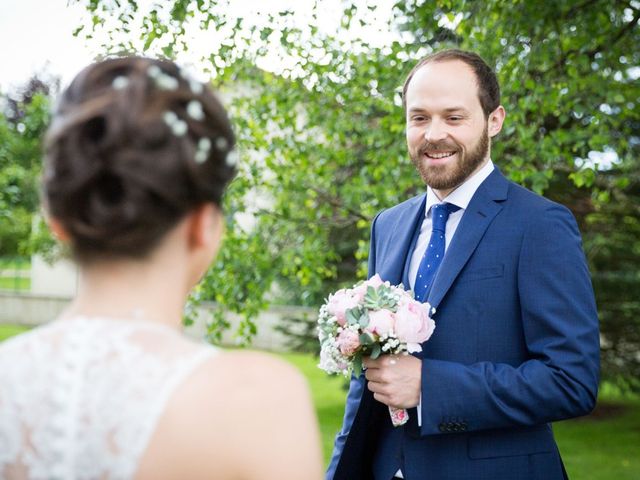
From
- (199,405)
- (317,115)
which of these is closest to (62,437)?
(199,405)

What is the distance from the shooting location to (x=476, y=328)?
116 inches

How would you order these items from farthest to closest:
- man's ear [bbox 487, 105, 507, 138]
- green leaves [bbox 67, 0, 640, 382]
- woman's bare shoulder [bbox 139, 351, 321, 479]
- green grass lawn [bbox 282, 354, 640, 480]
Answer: green grass lawn [bbox 282, 354, 640, 480] < green leaves [bbox 67, 0, 640, 382] < man's ear [bbox 487, 105, 507, 138] < woman's bare shoulder [bbox 139, 351, 321, 479]

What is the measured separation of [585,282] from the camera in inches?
113

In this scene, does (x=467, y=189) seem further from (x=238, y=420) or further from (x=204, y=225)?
(x=238, y=420)

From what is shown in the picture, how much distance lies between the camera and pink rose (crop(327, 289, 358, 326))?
2.96m

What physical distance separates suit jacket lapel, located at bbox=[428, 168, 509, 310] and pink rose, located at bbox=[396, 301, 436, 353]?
14 centimetres

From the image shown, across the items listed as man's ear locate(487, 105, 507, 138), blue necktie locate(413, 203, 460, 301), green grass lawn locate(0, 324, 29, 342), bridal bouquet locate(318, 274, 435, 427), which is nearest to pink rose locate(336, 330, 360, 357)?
bridal bouquet locate(318, 274, 435, 427)

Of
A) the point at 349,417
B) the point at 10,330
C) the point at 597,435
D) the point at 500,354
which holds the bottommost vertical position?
the point at 10,330

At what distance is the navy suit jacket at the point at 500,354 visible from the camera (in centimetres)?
281

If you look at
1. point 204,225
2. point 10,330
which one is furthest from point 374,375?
point 10,330

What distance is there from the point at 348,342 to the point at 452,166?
2.79 ft

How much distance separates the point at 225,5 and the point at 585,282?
3.77 m

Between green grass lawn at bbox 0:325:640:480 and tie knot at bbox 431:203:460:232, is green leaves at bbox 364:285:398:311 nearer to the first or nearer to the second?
tie knot at bbox 431:203:460:232

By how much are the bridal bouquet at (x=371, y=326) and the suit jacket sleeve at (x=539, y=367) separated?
152 mm
